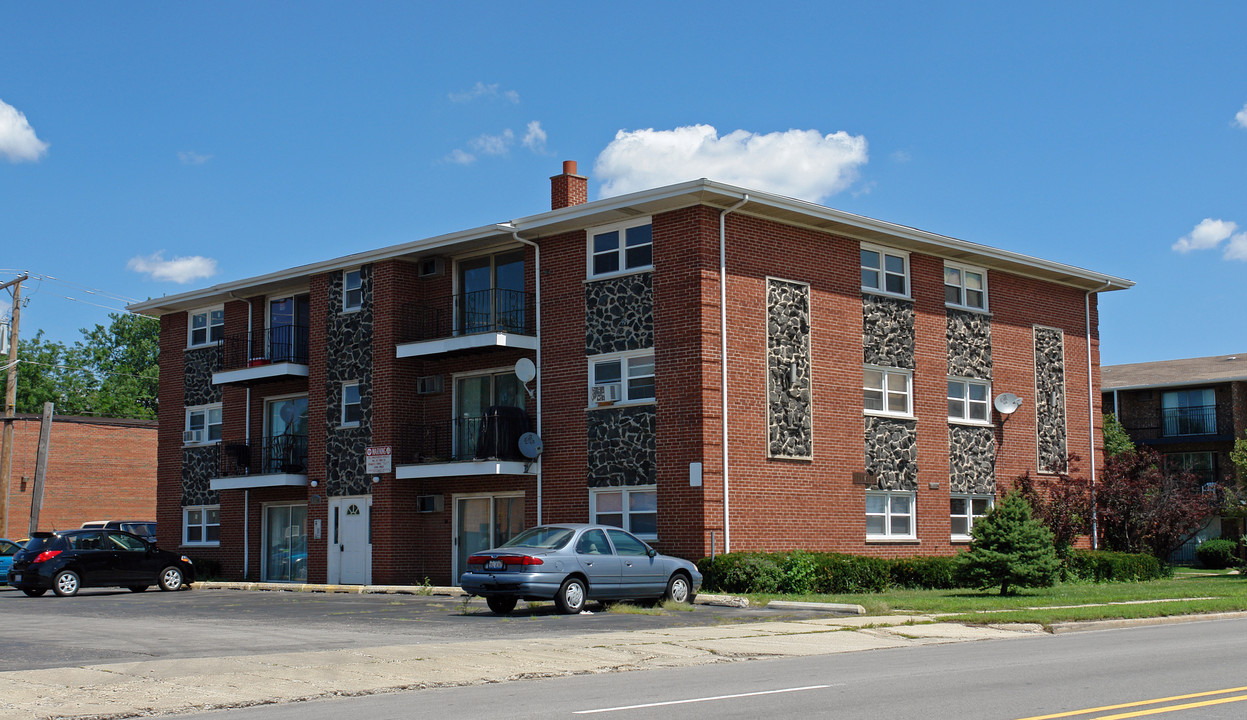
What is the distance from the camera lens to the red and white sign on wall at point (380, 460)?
32.0 metres

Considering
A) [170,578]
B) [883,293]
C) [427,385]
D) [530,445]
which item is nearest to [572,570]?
[530,445]

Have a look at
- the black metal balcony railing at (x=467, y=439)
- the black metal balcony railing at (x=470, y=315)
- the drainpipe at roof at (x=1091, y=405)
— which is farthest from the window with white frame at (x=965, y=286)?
the black metal balcony railing at (x=467, y=439)

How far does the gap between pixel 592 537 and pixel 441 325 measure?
11741mm

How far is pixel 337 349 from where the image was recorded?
34.0m

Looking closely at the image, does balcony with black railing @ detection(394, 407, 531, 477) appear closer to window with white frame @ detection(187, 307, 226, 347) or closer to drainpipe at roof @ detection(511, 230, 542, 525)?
drainpipe at roof @ detection(511, 230, 542, 525)

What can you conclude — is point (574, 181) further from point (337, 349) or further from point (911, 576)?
point (911, 576)

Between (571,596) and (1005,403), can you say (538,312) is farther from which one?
(1005,403)

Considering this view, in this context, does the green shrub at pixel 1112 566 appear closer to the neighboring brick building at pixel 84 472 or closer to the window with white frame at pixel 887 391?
the window with white frame at pixel 887 391

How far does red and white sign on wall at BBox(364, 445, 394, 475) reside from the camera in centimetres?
3205

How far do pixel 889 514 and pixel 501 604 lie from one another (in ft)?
41.5

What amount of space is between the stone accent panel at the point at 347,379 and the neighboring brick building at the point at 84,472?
21855 millimetres

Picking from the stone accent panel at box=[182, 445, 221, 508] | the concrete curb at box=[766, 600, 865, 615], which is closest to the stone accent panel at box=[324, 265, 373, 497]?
the stone accent panel at box=[182, 445, 221, 508]

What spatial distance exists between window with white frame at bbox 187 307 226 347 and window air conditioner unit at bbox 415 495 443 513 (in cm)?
996

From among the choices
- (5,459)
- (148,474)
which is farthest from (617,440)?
(148,474)
